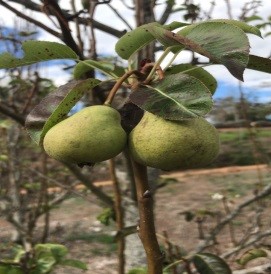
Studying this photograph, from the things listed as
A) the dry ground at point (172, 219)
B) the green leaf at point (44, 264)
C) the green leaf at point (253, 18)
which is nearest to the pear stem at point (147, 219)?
the green leaf at point (44, 264)

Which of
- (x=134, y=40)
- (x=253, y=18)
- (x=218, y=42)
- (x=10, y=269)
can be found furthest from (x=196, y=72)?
(x=253, y=18)

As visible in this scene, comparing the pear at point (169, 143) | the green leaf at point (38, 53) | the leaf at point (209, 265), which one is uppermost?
the green leaf at point (38, 53)

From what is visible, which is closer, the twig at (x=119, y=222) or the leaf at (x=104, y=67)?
the leaf at (x=104, y=67)

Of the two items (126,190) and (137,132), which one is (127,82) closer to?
(137,132)

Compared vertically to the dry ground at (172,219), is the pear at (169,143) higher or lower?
higher

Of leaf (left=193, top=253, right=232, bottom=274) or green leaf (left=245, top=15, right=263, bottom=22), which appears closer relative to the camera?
leaf (left=193, top=253, right=232, bottom=274)

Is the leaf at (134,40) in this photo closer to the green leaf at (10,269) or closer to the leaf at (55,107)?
the leaf at (55,107)

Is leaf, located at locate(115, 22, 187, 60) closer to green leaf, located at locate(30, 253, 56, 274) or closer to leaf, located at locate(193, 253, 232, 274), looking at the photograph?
leaf, located at locate(193, 253, 232, 274)

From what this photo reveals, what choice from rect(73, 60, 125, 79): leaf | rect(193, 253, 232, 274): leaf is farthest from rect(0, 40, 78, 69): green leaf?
rect(193, 253, 232, 274): leaf
